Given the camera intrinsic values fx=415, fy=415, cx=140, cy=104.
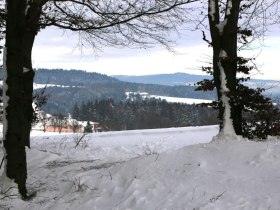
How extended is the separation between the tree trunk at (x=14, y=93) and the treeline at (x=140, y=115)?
102 metres

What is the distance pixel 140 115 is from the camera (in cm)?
12444

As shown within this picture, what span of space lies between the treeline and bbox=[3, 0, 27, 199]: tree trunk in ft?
335

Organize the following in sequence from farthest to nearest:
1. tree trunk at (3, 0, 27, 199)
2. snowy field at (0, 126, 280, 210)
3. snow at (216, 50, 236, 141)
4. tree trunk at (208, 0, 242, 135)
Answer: tree trunk at (208, 0, 242, 135), snow at (216, 50, 236, 141), tree trunk at (3, 0, 27, 199), snowy field at (0, 126, 280, 210)

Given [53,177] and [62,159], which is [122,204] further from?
[62,159]

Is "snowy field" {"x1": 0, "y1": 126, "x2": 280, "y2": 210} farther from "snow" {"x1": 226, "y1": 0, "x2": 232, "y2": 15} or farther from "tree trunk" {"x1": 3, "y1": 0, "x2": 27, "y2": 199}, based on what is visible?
"snow" {"x1": 226, "y1": 0, "x2": 232, "y2": 15}

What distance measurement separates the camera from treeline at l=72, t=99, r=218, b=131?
115250mm

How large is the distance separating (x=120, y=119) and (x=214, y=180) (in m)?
117

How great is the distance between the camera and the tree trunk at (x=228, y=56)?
8.98 metres

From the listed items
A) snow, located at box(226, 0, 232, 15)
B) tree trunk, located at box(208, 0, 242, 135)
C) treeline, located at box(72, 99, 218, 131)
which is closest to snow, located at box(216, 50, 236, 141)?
tree trunk, located at box(208, 0, 242, 135)

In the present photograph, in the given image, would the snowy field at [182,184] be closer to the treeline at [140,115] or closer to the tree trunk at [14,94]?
the tree trunk at [14,94]

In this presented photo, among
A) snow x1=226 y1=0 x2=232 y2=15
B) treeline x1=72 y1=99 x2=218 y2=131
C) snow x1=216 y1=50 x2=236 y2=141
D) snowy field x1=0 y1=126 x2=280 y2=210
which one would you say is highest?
snow x1=226 y1=0 x2=232 y2=15

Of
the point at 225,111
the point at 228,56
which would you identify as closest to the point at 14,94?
the point at 225,111

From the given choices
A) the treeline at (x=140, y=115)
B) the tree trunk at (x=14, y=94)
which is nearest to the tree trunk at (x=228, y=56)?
the tree trunk at (x=14, y=94)

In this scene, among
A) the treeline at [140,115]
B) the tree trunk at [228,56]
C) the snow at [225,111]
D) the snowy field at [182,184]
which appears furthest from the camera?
the treeline at [140,115]
